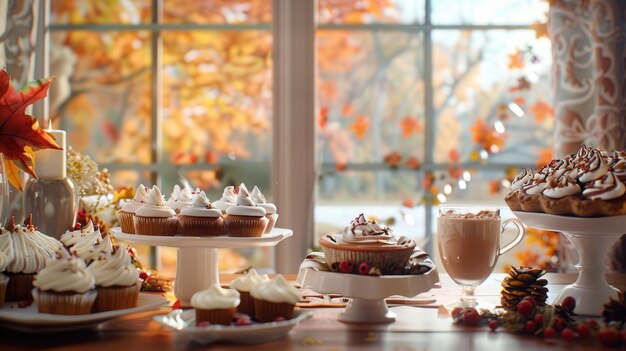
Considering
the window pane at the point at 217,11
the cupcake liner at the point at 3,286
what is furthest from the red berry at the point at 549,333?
the window pane at the point at 217,11

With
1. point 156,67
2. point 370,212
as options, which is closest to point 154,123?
point 156,67

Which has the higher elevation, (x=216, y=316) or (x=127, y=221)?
(x=127, y=221)

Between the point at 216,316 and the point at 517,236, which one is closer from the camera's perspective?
the point at 216,316

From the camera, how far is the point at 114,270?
1.28 meters

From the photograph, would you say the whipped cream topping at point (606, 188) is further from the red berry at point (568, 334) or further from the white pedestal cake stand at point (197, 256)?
the white pedestal cake stand at point (197, 256)

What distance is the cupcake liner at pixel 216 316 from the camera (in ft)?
3.99

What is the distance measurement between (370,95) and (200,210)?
1.26 m

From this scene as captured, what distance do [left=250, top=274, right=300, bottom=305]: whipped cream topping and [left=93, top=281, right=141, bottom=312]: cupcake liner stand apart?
0.21 metres

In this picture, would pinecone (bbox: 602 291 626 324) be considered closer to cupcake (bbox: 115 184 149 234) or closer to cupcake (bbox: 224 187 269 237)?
cupcake (bbox: 224 187 269 237)

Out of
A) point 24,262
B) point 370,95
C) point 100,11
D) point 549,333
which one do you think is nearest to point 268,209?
point 24,262

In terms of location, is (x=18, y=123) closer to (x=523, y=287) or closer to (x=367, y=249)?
(x=367, y=249)

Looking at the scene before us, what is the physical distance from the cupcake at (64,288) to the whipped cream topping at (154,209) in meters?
0.25

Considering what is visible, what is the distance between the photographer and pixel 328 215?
8.44 ft

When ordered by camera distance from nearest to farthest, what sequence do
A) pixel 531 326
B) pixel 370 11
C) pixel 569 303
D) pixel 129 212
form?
pixel 531 326
pixel 569 303
pixel 129 212
pixel 370 11
